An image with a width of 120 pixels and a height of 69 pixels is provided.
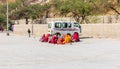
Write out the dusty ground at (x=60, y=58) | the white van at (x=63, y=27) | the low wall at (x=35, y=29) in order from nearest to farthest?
the dusty ground at (x=60, y=58), the white van at (x=63, y=27), the low wall at (x=35, y=29)

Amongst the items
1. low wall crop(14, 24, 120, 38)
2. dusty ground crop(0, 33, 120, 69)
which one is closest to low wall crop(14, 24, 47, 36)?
low wall crop(14, 24, 120, 38)

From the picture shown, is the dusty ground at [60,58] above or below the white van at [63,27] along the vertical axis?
below

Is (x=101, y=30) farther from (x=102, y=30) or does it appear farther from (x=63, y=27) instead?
(x=63, y=27)

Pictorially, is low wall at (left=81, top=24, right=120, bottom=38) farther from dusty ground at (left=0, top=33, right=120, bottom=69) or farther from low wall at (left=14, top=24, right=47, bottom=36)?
dusty ground at (left=0, top=33, right=120, bottom=69)

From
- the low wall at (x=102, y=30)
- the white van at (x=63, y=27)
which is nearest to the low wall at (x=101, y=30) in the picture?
the low wall at (x=102, y=30)

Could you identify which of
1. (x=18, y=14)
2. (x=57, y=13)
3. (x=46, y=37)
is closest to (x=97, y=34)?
(x=46, y=37)

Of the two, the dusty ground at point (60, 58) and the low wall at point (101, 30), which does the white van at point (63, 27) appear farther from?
the dusty ground at point (60, 58)

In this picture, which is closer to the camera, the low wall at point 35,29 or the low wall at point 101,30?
the low wall at point 101,30

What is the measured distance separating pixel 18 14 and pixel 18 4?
27.9 ft

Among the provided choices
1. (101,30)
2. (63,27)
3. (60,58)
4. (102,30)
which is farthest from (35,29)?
(60,58)

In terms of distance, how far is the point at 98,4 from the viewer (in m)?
67.8

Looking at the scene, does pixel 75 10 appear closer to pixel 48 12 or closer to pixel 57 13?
pixel 57 13

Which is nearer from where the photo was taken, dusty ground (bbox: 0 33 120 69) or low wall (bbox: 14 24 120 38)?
dusty ground (bbox: 0 33 120 69)

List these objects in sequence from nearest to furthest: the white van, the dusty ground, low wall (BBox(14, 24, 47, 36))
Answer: the dusty ground < the white van < low wall (BBox(14, 24, 47, 36))
